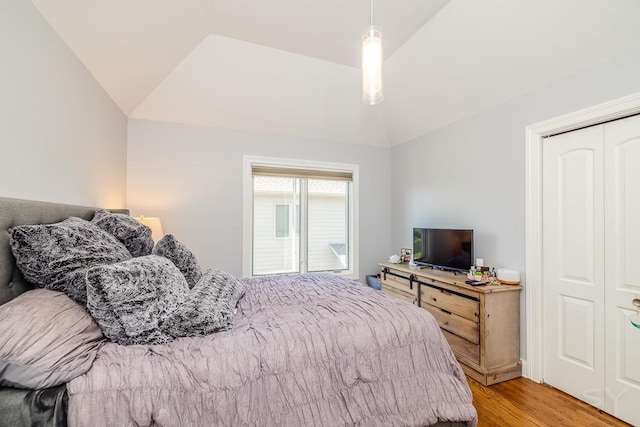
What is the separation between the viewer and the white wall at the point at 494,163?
6.45 ft

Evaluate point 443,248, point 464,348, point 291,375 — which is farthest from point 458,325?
point 291,375

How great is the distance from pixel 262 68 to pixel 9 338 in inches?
113

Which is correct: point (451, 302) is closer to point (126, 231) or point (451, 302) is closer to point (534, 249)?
point (534, 249)

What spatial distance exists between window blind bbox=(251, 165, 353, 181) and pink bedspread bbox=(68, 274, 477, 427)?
224cm

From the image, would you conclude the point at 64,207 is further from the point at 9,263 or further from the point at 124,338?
the point at 124,338

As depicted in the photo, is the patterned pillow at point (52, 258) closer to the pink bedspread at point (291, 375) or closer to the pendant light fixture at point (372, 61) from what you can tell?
the pink bedspread at point (291, 375)

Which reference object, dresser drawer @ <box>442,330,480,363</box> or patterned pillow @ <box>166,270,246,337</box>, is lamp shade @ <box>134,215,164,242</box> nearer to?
patterned pillow @ <box>166,270,246,337</box>

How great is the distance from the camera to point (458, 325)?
2.46m

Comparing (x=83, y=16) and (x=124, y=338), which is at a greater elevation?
(x=83, y=16)

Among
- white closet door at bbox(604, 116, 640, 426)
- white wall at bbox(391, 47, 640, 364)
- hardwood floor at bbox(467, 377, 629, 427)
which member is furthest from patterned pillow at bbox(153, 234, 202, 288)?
white closet door at bbox(604, 116, 640, 426)

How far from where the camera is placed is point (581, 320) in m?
2.08

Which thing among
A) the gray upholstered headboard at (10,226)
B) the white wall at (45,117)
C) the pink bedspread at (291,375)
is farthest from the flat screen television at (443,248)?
the white wall at (45,117)

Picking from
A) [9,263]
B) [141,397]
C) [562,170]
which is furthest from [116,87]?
[562,170]

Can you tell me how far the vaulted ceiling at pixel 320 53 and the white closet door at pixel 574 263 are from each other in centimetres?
66
